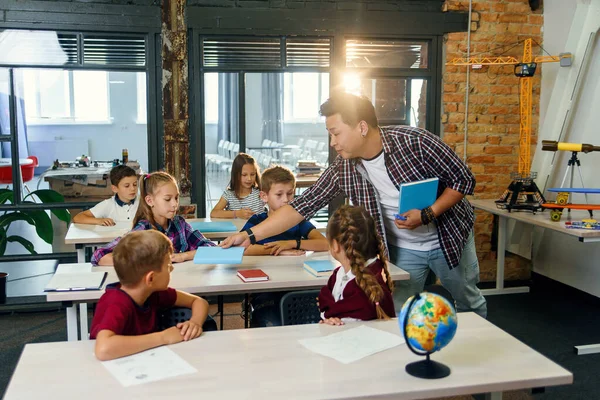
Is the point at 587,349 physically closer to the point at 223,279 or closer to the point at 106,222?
the point at 223,279

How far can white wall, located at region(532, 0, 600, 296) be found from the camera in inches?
195

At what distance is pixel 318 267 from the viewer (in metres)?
3.02

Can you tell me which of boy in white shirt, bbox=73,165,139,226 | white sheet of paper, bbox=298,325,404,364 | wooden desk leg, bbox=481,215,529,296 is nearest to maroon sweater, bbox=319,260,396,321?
white sheet of paper, bbox=298,325,404,364

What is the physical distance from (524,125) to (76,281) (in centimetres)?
379

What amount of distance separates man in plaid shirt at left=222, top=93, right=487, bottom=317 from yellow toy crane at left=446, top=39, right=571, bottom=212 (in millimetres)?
1733

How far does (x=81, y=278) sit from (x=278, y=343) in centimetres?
114

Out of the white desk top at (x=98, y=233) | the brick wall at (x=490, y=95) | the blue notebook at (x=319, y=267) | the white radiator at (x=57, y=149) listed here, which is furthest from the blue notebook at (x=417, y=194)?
the white radiator at (x=57, y=149)

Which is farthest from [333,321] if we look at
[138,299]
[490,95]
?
[490,95]

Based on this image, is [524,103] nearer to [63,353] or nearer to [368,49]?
[368,49]

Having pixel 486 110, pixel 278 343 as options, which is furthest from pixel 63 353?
pixel 486 110

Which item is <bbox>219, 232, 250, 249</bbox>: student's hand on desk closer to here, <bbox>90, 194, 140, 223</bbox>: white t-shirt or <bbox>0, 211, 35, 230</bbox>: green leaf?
<bbox>90, 194, 140, 223</bbox>: white t-shirt

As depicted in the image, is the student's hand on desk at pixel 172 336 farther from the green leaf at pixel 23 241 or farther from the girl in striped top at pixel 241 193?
the green leaf at pixel 23 241

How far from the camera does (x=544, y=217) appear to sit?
4.41 meters

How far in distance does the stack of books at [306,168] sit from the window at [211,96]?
0.97 meters
